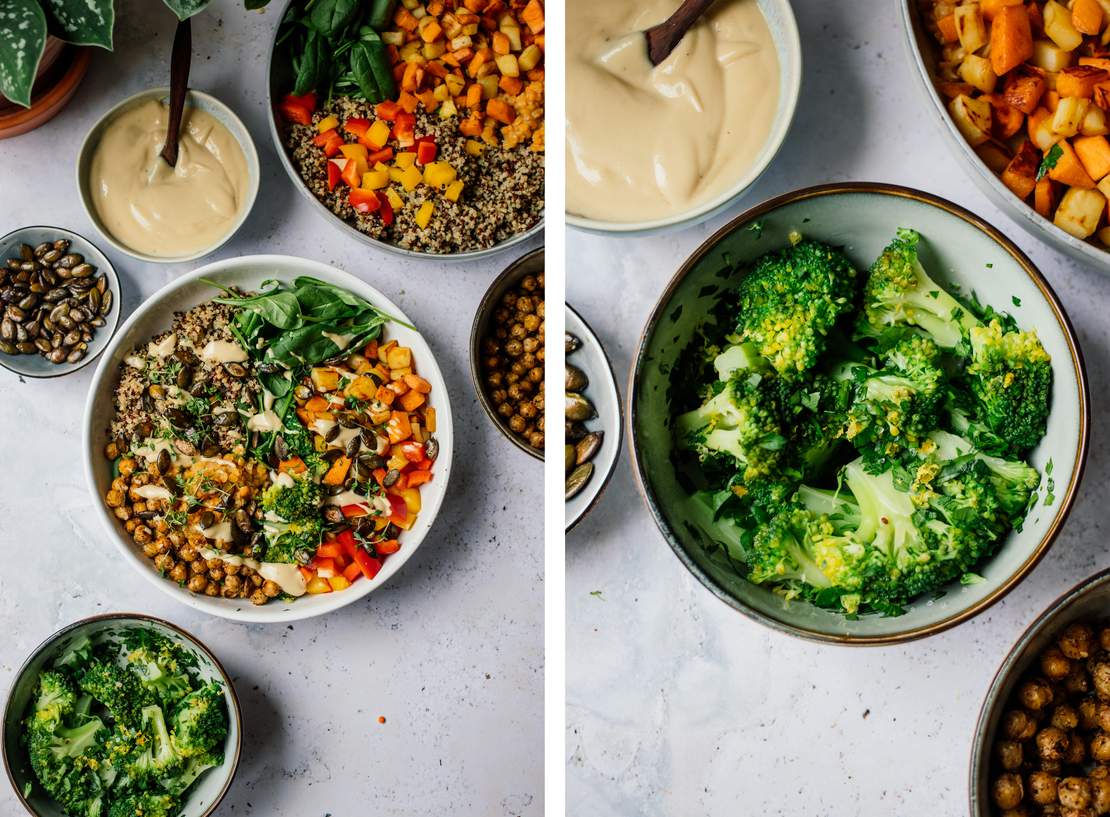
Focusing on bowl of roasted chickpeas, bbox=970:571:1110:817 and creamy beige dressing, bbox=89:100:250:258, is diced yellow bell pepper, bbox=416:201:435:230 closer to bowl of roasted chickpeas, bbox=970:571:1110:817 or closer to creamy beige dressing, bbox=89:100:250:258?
creamy beige dressing, bbox=89:100:250:258

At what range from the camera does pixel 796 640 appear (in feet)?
3.29

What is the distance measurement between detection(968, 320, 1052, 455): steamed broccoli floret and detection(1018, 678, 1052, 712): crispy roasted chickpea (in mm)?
246

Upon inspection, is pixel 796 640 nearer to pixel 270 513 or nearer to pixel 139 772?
pixel 270 513

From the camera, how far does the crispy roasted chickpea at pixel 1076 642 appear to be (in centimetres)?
94

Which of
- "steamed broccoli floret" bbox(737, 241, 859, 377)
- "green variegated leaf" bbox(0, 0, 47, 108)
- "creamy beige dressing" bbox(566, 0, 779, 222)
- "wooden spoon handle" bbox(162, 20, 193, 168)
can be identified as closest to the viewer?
"creamy beige dressing" bbox(566, 0, 779, 222)

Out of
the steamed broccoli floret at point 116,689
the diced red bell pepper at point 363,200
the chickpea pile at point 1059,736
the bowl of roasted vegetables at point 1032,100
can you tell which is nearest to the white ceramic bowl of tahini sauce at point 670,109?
the bowl of roasted vegetables at point 1032,100

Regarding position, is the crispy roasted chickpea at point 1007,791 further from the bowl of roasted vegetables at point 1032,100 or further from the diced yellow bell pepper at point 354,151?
the diced yellow bell pepper at point 354,151

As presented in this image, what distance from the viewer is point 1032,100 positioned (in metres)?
0.95

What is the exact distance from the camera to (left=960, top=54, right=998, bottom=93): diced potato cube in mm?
952

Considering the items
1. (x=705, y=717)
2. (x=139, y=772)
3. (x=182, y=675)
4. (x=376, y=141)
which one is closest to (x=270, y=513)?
(x=182, y=675)

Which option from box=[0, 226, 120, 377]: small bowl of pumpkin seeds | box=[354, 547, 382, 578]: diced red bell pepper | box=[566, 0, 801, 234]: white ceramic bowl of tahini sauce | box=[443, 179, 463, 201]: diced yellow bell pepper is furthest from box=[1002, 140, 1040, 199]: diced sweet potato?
box=[0, 226, 120, 377]: small bowl of pumpkin seeds

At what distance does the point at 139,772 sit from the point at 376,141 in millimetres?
909

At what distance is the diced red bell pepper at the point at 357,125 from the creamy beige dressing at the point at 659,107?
1.75 feet

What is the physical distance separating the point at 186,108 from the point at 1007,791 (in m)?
1.27
